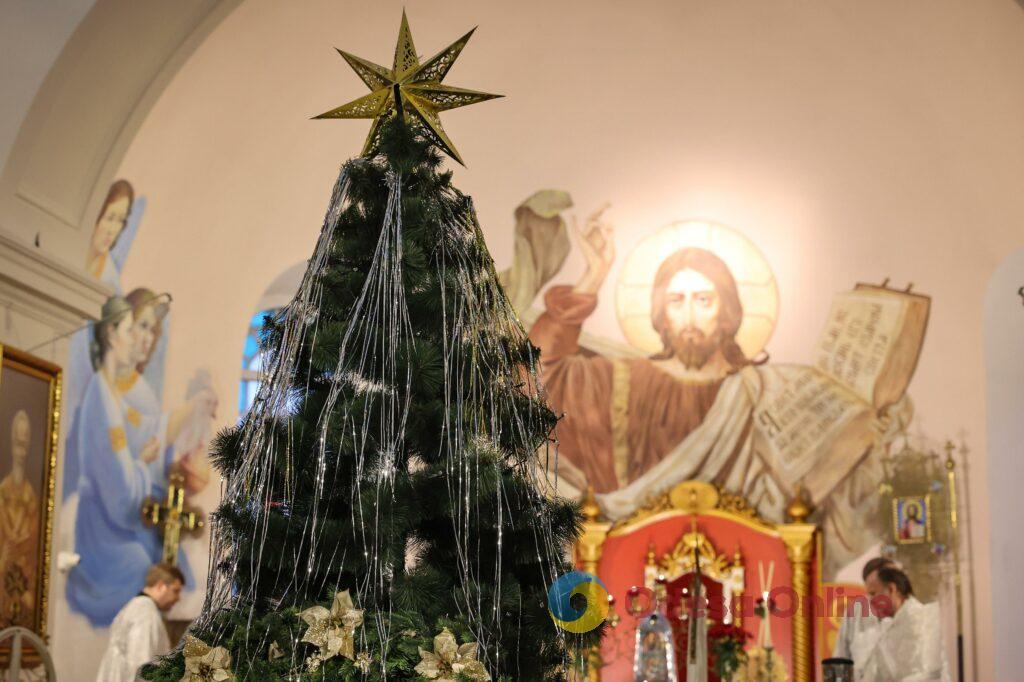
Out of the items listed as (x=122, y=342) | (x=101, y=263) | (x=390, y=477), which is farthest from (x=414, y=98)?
(x=122, y=342)

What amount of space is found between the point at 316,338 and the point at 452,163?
9.86 metres

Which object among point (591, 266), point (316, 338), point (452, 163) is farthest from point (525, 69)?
point (316, 338)

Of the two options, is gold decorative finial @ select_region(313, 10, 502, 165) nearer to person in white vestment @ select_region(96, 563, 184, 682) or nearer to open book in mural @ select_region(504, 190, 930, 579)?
person in white vestment @ select_region(96, 563, 184, 682)

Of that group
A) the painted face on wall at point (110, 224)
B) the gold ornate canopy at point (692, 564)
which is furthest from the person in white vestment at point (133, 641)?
the gold ornate canopy at point (692, 564)

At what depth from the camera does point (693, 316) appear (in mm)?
14195

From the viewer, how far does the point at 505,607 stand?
4703 millimetres

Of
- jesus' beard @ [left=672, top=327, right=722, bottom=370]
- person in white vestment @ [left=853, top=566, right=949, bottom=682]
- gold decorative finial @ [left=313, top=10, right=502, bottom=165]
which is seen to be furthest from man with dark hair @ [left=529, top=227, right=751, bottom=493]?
gold decorative finial @ [left=313, top=10, right=502, bottom=165]

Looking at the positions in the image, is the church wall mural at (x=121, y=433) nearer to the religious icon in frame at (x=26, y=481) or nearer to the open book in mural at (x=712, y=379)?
the religious icon in frame at (x=26, y=481)

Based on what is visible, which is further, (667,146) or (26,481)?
(667,146)

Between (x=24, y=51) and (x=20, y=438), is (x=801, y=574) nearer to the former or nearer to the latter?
(x=20, y=438)

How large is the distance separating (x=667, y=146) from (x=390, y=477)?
32.9 ft

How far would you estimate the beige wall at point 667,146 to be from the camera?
13008 millimetres

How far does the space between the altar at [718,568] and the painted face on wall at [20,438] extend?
5768 mm

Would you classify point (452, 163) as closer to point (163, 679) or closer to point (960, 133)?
point (960, 133)
